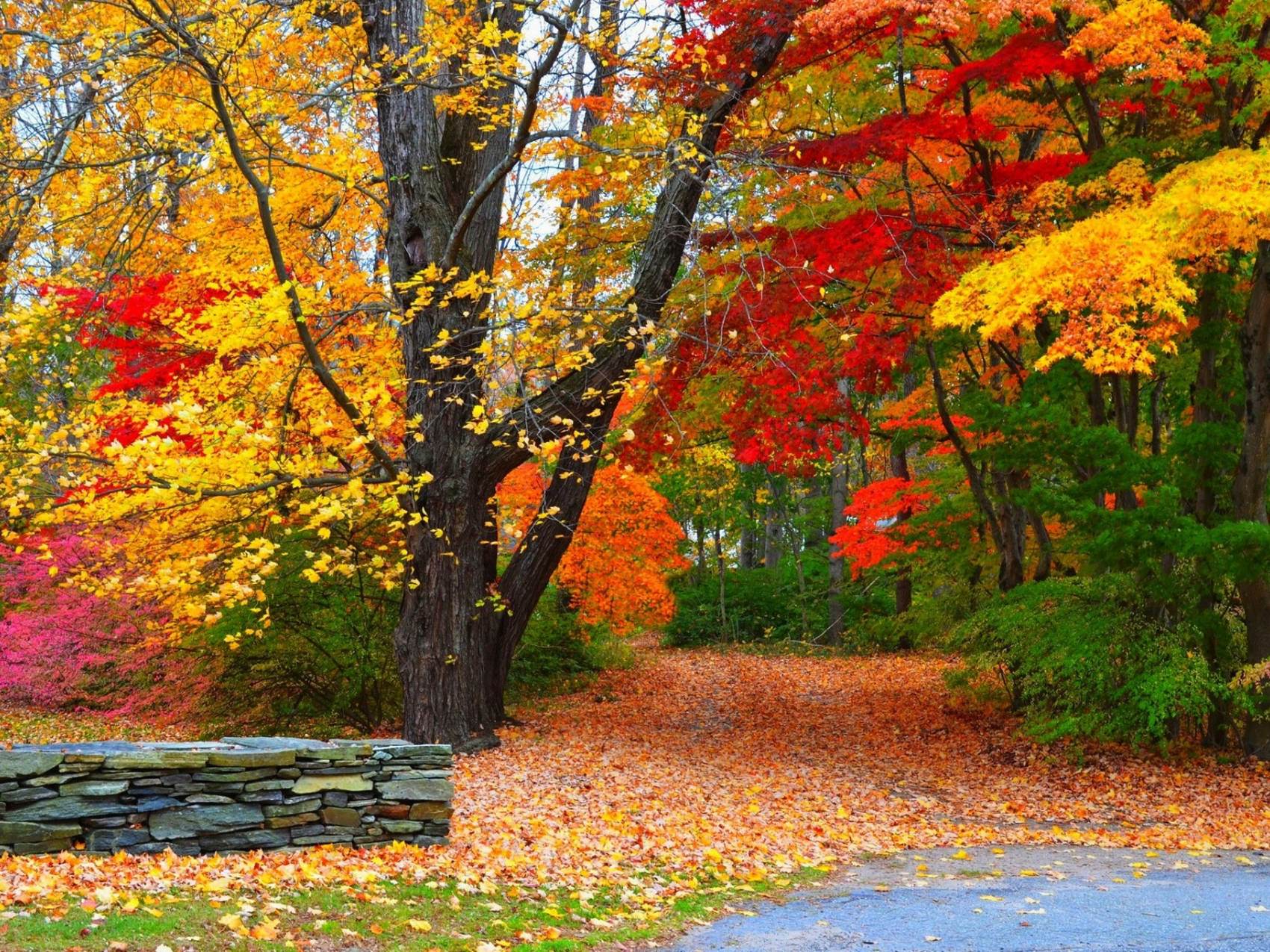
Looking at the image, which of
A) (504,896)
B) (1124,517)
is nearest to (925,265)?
(1124,517)

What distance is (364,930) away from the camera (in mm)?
4941

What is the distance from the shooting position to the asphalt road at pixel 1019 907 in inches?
208

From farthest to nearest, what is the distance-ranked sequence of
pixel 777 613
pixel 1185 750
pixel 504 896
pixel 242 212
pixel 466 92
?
1. pixel 777 613
2. pixel 242 212
3. pixel 1185 750
4. pixel 466 92
5. pixel 504 896

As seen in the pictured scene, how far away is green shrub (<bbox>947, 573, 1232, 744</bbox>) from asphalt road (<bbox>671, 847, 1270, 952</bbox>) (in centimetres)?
209

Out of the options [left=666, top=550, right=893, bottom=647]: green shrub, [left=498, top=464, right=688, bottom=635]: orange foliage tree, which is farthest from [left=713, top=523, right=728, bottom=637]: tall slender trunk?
[left=498, top=464, right=688, bottom=635]: orange foliage tree

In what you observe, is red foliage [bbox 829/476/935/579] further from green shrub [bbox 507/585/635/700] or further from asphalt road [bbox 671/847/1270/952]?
asphalt road [bbox 671/847/1270/952]

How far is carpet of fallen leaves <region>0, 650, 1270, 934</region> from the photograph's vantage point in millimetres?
5898

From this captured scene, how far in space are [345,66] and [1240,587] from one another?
10307 mm

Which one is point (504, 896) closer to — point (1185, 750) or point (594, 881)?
point (594, 881)

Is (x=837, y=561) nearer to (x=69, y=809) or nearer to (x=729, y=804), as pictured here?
(x=729, y=804)

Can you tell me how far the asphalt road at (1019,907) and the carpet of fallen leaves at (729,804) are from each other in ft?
1.75

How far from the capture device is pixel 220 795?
A: 20.4ft

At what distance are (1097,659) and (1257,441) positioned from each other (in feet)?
8.24

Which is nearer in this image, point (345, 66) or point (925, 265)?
point (925, 265)
